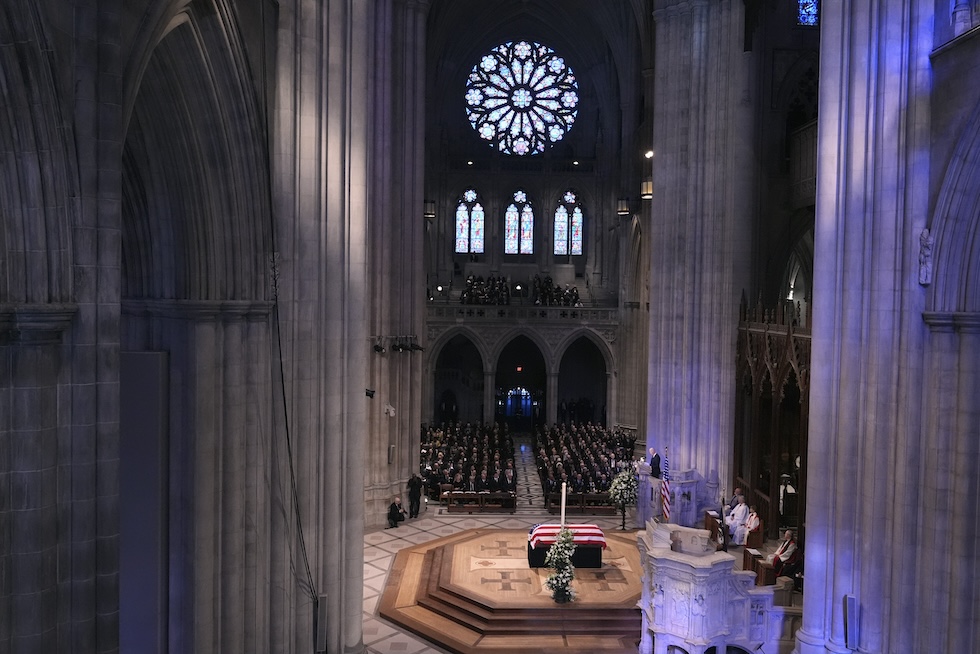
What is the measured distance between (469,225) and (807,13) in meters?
17.8

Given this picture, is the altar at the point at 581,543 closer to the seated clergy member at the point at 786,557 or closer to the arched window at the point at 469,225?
the seated clergy member at the point at 786,557

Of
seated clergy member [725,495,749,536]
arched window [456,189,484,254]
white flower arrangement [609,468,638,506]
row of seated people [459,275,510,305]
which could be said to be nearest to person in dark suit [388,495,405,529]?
white flower arrangement [609,468,638,506]

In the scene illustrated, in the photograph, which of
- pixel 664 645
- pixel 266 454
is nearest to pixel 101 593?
pixel 266 454

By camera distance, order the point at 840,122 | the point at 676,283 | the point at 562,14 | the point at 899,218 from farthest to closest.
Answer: the point at 562,14 < the point at 676,283 < the point at 840,122 < the point at 899,218

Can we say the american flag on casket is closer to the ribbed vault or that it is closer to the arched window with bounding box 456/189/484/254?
the ribbed vault

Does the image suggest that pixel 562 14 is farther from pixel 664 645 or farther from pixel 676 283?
pixel 664 645

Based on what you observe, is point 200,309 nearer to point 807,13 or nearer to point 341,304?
point 341,304

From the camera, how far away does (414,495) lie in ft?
63.2

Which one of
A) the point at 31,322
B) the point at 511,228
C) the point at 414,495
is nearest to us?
the point at 31,322

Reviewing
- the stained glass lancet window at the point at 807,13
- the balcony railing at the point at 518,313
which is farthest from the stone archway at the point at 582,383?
the stained glass lancet window at the point at 807,13

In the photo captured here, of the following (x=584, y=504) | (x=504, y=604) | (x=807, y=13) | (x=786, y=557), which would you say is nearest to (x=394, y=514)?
(x=584, y=504)

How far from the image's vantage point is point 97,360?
177 inches

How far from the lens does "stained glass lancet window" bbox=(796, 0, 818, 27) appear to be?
18.9m

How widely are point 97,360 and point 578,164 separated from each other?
101ft
